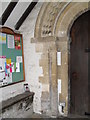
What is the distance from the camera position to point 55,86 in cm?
269

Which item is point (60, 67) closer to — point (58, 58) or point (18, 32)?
point (58, 58)

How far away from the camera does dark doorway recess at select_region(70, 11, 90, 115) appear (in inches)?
104

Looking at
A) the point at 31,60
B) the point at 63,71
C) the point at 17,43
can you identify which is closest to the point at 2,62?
the point at 17,43

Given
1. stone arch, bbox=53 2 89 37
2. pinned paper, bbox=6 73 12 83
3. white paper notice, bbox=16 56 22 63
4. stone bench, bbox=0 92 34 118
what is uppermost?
stone arch, bbox=53 2 89 37

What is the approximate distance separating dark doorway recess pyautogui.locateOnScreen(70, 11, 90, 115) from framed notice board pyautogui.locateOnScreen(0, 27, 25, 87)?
3.34 ft

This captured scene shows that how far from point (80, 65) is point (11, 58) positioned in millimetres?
1331

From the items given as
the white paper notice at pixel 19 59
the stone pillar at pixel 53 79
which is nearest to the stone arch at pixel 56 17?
the stone pillar at pixel 53 79

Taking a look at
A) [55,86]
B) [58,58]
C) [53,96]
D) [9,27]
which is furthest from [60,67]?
[9,27]

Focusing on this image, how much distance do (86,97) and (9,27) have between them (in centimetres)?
200

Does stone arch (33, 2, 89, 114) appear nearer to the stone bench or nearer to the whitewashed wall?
the whitewashed wall

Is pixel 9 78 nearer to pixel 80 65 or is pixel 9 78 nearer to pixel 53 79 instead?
pixel 53 79

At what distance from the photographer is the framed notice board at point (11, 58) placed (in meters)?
2.37

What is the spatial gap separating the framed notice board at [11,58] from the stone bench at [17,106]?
0.30 meters

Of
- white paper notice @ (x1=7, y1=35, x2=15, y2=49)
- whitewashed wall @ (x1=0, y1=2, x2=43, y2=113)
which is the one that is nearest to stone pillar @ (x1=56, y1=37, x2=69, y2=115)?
whitewashed wall @ (x1=0, y1=2, x2=43, y2=113)
